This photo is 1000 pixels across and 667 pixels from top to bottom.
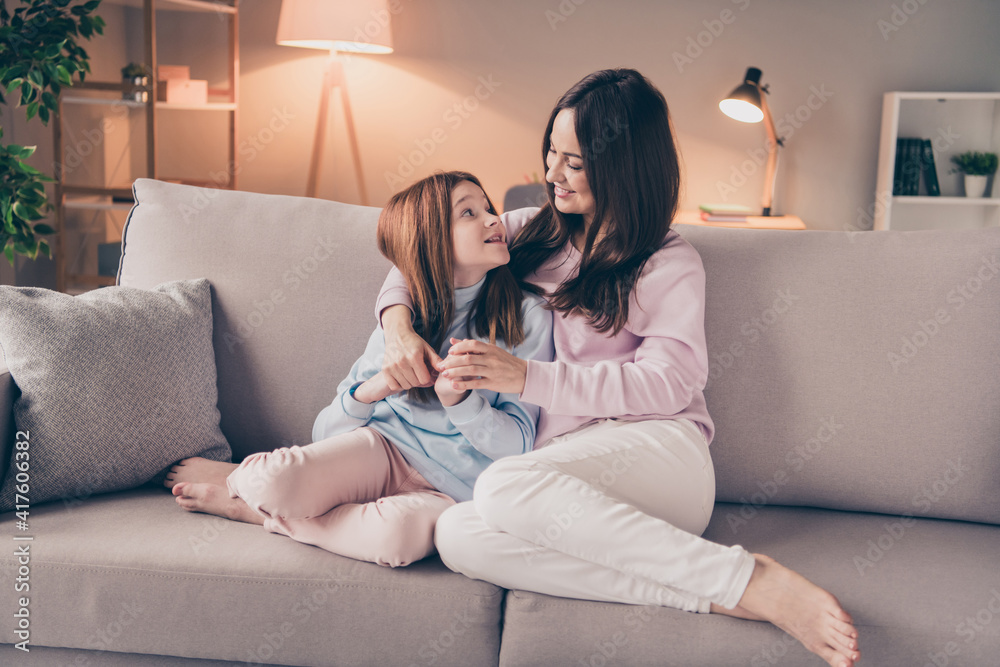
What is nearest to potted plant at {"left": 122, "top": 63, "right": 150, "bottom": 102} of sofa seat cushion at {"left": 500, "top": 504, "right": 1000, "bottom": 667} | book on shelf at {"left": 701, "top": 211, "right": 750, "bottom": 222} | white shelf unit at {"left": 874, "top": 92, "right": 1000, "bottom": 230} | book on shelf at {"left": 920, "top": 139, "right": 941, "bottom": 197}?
book on shelf at {"left": 701, "top": 211, "right": 750, "bottom": 222}

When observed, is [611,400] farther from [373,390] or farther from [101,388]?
[101,388]

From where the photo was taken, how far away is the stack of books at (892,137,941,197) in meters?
3.47

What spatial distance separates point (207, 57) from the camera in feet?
12.2

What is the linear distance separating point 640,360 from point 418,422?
39 centimetres

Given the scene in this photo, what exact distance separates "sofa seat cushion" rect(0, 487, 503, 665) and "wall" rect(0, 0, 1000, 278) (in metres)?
2.80

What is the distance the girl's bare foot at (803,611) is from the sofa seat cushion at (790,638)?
Answer: 0.14 feet

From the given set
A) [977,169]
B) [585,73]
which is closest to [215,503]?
[585,73]

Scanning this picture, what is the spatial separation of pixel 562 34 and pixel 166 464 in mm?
2912

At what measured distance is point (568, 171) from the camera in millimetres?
1420

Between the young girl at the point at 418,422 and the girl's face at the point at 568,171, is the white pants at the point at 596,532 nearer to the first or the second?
the young girl at the point at 418,422

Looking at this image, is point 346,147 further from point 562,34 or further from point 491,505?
point 491,505

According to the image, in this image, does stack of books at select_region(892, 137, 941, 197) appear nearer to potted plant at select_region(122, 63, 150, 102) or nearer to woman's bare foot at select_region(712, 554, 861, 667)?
woman's bare foot at select_region(712, 554, 861, 667)

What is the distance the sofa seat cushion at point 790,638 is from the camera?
3.48 feet

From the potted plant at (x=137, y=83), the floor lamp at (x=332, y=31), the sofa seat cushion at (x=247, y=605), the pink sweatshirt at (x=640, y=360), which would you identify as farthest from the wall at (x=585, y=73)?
the sofa seat cushion at (x=247, y=605)
